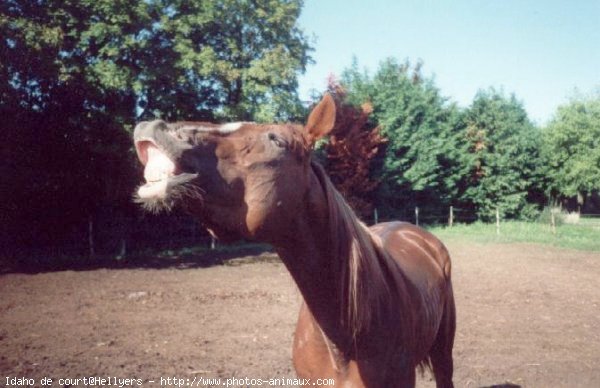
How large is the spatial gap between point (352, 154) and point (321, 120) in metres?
19.2

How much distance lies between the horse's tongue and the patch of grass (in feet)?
58.6

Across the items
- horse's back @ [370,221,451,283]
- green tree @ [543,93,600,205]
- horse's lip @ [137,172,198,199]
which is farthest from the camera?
green tree @ [543,93,600,205]

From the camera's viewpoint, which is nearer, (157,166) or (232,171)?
(157,166)

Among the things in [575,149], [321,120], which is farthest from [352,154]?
[575,149]

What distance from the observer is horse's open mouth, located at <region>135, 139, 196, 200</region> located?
4.34ft

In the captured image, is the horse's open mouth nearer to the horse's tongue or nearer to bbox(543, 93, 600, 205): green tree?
the horse's tongue

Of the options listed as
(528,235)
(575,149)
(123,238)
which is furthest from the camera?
(575,149)

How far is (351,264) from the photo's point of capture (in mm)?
1842

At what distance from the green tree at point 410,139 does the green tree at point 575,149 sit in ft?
33.8

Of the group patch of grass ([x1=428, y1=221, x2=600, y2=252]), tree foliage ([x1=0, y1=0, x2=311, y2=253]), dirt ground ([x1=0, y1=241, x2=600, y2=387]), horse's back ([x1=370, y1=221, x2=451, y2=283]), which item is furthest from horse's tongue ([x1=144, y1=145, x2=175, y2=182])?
patch of grass ([x1=428, y1=221, x2=600, y2=252])

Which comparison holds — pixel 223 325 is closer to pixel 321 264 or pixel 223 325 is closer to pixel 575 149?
pixel 321 264

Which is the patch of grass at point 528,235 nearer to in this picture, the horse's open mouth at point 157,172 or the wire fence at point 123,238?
the wire fence at point 123,238

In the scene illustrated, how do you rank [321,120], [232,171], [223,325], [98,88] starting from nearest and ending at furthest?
[232,171]
[321,120]
[223,325]
[98,88]

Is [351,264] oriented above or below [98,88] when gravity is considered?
below
